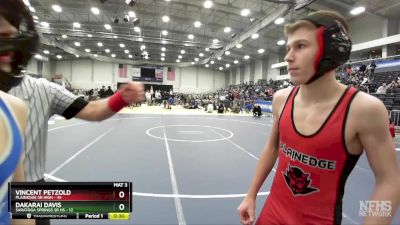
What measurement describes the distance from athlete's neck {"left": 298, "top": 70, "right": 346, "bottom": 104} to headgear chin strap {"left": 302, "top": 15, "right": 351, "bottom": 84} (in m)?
0.10

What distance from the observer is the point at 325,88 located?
1592 millimetres

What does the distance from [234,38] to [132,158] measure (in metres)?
25.7

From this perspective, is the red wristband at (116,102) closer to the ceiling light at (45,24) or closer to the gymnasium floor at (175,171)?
the gymnasium floor at (175,171)

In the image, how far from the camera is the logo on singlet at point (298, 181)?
157 centimetres

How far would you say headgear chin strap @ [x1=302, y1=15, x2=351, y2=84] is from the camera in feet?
4.76

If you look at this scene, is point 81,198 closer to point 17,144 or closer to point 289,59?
point 17,144

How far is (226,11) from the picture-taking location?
73.2 feet

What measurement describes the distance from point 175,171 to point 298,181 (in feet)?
13.7

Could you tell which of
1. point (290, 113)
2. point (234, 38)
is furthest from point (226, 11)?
point (290, 113)

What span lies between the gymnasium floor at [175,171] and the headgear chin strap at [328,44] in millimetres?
2646

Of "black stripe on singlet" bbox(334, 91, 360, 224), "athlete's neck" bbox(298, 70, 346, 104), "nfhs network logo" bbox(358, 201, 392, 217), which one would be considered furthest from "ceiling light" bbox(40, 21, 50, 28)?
"nfhs network logo" bbox(358, 201, 392, 217)

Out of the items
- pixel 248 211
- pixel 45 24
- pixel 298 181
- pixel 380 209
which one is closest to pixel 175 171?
pixel 248 211

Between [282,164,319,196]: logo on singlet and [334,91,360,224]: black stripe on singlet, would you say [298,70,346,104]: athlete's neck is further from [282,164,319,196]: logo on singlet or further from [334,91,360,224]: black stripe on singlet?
[282,164,319,196]: logo on singlet

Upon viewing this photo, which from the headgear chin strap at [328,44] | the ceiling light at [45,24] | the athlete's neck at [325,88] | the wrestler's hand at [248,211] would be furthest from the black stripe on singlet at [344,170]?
the ceiling light at [45,24]
